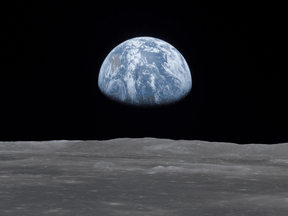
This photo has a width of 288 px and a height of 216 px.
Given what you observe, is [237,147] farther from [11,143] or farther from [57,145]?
[11,143]

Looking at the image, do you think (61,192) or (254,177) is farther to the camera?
(254,177)

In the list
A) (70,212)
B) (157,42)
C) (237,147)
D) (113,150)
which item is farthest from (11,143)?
(70,212)

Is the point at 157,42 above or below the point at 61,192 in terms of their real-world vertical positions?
above

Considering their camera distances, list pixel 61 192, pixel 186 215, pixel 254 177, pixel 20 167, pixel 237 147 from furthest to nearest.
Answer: pixel 237 147, pixel 20 167, pixel 254 177, pixel 61 192, pixel 186 215

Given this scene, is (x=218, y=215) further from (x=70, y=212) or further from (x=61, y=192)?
(x=61, y=192)

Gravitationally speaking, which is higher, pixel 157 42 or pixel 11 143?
pixel 157 42

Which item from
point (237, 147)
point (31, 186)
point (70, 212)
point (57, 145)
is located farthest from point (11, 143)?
point (70, 212)

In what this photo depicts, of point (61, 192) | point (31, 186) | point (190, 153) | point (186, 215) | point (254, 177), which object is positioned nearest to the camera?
point (186, 215)

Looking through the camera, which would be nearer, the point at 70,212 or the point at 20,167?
the point at 70,212

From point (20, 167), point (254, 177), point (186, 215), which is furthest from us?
point (20, 167)
